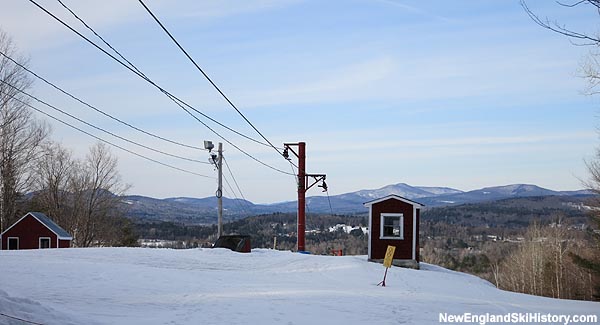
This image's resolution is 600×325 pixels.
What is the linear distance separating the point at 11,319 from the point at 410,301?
9351 millimetres

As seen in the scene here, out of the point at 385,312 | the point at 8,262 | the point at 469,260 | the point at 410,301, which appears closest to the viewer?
the point at 385,312

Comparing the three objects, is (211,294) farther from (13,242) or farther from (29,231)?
(13,242)

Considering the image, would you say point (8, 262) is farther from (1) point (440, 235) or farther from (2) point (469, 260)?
(1) point (440, 235)

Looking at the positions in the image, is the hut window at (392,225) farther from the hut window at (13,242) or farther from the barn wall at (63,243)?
the hut window at (13,242)

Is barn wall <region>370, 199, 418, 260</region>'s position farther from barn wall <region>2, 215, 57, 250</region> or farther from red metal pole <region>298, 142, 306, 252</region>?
barn wall <region>2, 215, 57, 250</region>

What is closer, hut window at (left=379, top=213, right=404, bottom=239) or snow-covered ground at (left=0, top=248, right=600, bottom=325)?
snow-covered ground at (left=0, top=248, right=600, bottom=325)

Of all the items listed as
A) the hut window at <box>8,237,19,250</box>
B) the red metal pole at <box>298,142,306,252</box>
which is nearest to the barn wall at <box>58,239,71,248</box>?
the hut window at <box>8,237,19,250</box>

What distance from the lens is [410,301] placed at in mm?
15562

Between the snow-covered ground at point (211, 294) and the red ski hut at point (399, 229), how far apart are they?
14.2 ft

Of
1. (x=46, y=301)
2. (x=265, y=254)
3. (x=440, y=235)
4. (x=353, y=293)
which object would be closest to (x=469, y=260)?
(x=440, y=235)

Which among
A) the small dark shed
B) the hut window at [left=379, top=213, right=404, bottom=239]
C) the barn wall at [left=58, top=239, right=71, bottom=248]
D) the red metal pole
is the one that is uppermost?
the red metal pole

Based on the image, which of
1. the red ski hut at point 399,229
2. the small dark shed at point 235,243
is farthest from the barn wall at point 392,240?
the small dark shed at point 235,243

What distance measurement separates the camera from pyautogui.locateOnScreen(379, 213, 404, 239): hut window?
29.6 m

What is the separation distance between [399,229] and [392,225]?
37 centimetres
